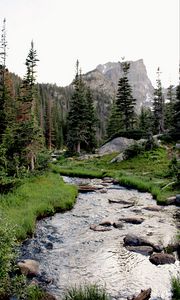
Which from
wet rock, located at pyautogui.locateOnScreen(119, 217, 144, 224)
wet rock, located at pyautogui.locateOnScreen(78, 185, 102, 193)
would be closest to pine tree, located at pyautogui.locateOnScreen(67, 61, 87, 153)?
wet rock, located at pyautogui.locateOnScreen(78, 185, 102, 193)

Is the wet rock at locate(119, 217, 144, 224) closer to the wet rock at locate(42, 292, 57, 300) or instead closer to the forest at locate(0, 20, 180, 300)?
the forest at locate(0, 20, 180, 300)

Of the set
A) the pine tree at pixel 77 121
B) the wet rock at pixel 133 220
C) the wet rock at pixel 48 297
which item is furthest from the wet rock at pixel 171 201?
the pine tree at pixel 77 121

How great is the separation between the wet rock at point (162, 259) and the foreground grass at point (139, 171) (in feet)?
36.8

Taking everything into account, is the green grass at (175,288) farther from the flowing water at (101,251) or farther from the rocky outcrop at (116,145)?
the rocky outcrop at (116,145)

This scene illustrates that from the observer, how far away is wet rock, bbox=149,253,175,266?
14.5 m

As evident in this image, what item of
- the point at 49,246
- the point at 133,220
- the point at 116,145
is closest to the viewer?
the point at 49,246

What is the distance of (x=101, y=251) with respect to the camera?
16.0 metres

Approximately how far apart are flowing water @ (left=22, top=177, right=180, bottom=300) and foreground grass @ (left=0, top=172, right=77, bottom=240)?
0.63m

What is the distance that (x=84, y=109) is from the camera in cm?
6384

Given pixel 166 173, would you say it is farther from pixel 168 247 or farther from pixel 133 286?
pixel 133 286

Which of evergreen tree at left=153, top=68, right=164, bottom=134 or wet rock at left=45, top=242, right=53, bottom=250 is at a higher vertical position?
evergreen tree at left=153, top=68, right=164, bottom=134

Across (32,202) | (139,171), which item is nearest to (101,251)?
(32,202)

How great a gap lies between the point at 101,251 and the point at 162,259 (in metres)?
2.91

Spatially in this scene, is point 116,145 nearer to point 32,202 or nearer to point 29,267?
point 32,202
